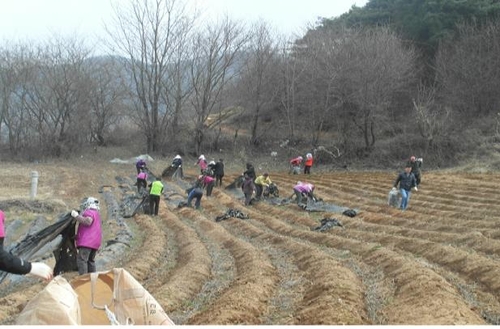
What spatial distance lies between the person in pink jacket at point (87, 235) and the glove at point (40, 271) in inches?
134

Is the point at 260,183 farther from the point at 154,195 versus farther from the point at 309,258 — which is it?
the point at 309,258

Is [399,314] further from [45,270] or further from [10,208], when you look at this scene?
[10,208]

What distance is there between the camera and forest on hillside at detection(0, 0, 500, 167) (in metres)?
38.6

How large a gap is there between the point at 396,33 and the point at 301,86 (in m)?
9.82

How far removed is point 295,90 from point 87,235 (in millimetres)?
35483

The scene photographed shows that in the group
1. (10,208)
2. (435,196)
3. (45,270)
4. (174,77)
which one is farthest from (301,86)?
(45,270)

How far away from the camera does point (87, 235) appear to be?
27.5 feet

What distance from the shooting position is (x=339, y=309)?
666cm

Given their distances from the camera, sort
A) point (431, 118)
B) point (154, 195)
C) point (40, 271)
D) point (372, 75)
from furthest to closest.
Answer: point (372, 75), point (431, 118), point (154, 195), point (40, 271)

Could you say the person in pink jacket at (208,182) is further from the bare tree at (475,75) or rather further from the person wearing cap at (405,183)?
the bare tree at (475,75)

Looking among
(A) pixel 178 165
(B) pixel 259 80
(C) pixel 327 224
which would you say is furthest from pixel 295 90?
(C) pixel 327 224

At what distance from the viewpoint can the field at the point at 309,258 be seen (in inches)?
279

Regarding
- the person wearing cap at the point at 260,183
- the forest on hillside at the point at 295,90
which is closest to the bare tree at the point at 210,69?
the forest on hillside at the point at 295,90

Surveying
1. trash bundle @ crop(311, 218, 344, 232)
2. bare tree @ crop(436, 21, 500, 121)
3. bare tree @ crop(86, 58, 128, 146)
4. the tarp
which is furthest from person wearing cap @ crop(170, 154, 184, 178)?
the tarp
